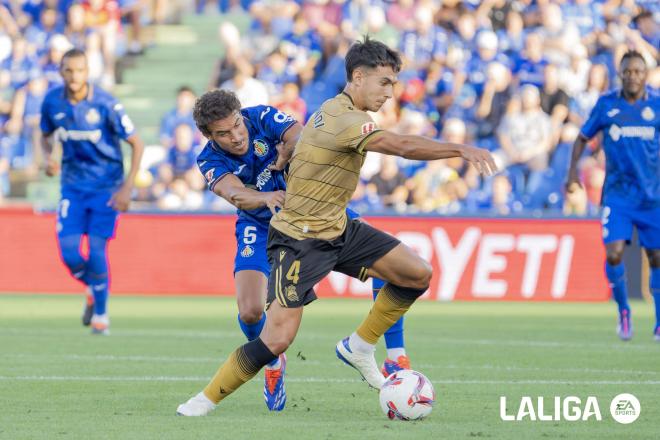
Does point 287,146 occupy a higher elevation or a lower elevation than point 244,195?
higher

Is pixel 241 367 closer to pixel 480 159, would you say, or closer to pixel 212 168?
pixel 212 168

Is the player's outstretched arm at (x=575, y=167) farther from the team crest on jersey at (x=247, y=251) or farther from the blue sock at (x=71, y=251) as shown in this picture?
the team crest on jersey at (x=247, y=251)

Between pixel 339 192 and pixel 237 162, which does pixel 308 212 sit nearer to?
pixel 339 192

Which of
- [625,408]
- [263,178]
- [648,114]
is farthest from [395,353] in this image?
[648,114]

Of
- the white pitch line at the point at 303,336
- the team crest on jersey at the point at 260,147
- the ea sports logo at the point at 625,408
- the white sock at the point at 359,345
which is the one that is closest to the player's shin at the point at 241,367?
the white sock at the point at 359,345

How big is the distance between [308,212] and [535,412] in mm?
1698

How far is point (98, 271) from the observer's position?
44.3 ft

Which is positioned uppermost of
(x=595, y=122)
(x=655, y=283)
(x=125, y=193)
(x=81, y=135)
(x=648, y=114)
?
(x=648, y=114)

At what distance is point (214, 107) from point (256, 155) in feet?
2.34

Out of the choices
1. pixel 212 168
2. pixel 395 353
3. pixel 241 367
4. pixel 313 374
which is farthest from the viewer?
pixel 313 374

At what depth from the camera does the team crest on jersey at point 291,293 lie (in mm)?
7574

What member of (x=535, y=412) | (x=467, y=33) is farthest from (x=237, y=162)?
(x=467, y=33)

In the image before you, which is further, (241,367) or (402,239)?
(402,239)

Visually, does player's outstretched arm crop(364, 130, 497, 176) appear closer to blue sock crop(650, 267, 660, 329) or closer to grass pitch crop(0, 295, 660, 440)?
grass pitch crop(0, 295, 660, 440)
